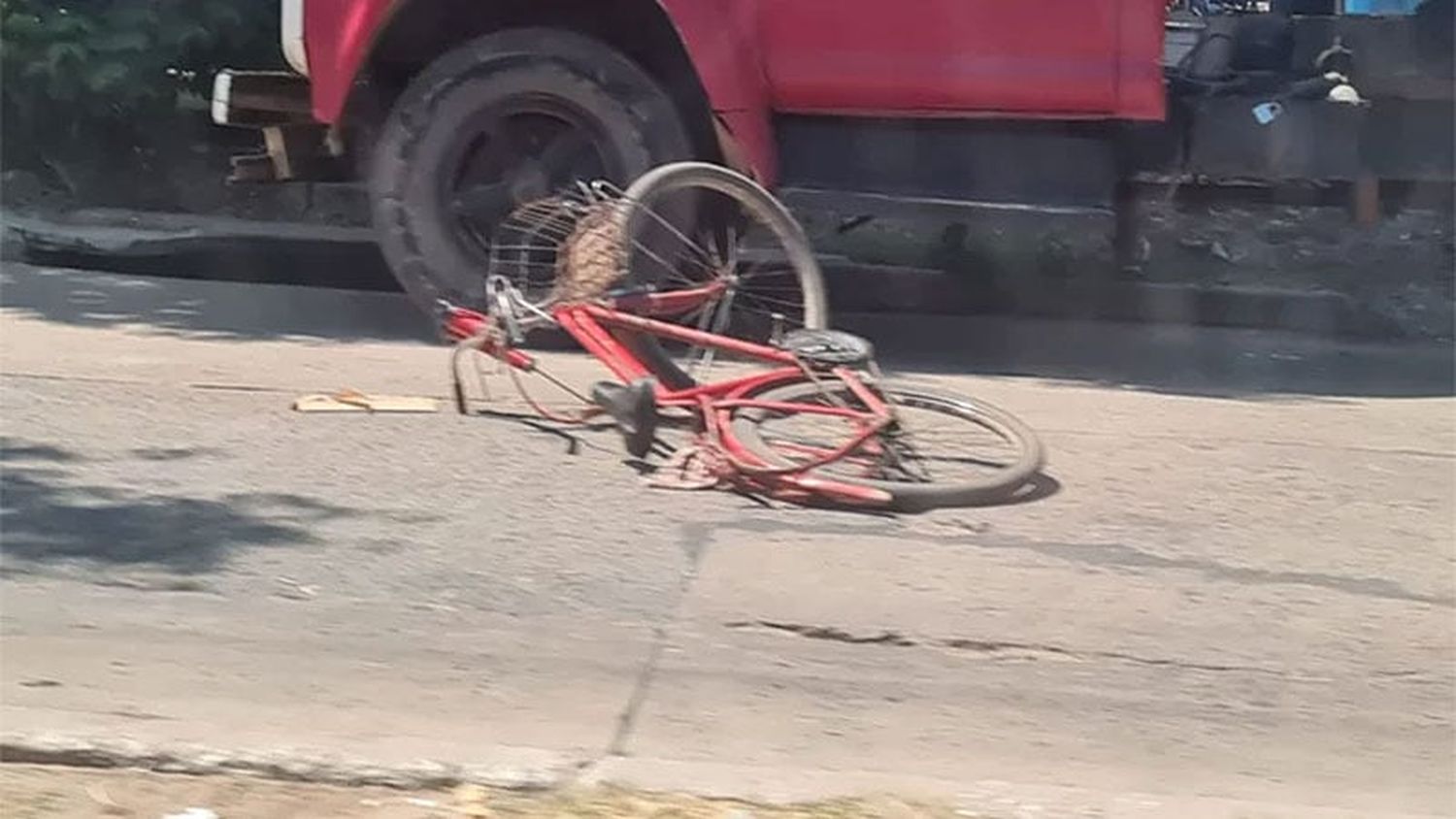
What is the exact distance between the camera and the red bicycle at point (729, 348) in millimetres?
6176

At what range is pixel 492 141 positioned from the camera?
8.29 m

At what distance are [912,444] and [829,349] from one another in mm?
367

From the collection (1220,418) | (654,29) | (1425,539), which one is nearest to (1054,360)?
(1220,418)

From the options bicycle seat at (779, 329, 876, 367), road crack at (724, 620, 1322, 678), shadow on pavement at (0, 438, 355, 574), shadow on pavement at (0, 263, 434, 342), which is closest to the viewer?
road crack at (724, 620, 1322, 678)

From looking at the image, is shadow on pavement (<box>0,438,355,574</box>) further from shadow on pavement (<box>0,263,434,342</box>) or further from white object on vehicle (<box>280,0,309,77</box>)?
white object on vehicle (<box>280,0,309,77</box>)

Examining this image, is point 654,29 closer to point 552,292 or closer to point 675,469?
point 552,292

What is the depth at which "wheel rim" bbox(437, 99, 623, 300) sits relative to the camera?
26.7ft

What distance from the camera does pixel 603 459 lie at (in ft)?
21.4

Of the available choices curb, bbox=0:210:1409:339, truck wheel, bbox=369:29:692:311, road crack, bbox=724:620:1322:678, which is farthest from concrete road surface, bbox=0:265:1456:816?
curb, bbox=0:210:1409:339

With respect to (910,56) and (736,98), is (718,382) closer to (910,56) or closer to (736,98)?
(736,98)

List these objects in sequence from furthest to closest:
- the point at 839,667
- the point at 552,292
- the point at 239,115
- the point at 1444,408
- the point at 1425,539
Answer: the point at 239,115
the point at 1444,408
the point at 552,292
the point at 1425,539
the point at 839,667

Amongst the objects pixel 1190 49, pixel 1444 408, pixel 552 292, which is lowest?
pixel 1444 408

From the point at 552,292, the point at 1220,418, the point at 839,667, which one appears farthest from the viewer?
the point at 1220,418

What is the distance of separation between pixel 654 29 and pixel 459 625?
3.61 metres
